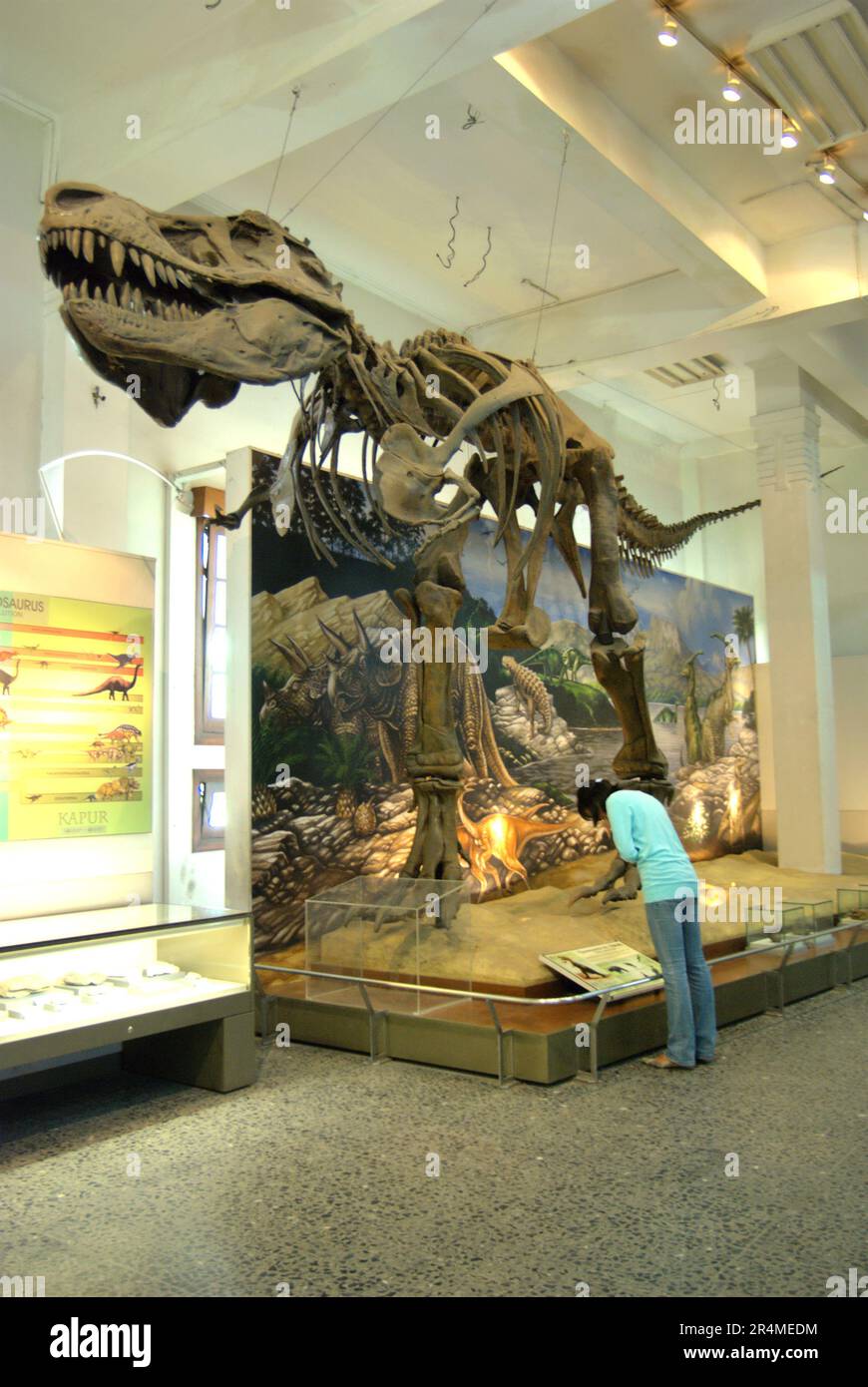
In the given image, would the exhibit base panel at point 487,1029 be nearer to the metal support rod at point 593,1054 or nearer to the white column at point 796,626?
the metal support rod at point 593,1054

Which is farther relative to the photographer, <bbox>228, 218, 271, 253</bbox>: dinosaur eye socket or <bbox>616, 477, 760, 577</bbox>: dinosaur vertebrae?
<bbox>616, 477, 760, 577</bbox>: dinosaur vertebrae

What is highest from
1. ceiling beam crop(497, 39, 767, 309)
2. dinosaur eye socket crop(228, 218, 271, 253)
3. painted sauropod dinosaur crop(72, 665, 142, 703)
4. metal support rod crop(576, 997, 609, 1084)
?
ceiling beam crop(497, 39, 767, 309)

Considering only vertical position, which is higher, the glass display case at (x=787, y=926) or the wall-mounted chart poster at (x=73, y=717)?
the wall-mounted chart poster at (x=73, y=717)

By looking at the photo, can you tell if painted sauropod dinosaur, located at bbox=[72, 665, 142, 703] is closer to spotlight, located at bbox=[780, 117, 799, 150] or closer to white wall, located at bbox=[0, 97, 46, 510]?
white wall, located at bbox=[0, 97, 46, 510]

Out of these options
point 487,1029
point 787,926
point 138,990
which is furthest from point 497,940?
point 787,926

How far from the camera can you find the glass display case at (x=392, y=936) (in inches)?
215

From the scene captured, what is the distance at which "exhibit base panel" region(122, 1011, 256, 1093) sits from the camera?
4852 millimetres

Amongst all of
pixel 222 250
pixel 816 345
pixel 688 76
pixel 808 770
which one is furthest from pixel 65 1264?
pixel 816 345

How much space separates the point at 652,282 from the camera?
9648mm

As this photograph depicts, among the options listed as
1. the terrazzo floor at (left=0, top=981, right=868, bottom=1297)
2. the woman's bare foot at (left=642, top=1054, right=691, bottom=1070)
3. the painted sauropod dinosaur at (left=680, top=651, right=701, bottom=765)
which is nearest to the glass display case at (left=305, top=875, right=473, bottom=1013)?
the terrazzo floor at (left=0, top=981, right=868, bottom=1297)

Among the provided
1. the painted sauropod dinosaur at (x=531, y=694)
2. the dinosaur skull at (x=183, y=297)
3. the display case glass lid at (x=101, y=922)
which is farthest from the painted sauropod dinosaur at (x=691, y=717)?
the dinosaur skull at (x=183, y=297)

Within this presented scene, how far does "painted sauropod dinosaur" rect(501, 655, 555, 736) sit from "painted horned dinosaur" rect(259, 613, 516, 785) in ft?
6.05

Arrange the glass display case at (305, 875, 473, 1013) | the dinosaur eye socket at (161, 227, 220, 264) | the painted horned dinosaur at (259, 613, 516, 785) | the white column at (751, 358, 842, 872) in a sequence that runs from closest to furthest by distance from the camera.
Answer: the dinosaur eye socket at (161, 227, 220, 264), the glass display case at (305, 875, 473, 1013), the painted horned dinosaur at (259, 613, 516, 785), the white column at (751, 358, 842, 872)

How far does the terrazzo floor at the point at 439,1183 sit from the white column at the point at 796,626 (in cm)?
554
